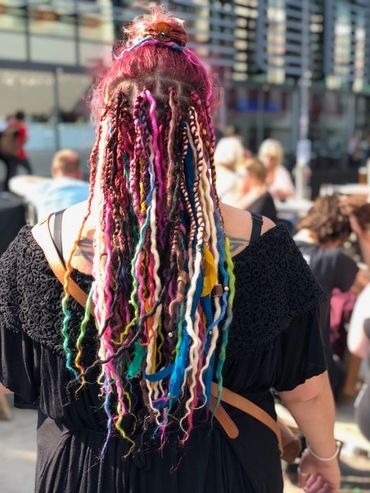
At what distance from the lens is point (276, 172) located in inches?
278

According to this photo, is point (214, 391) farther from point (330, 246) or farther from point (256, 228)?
point (330, 246)

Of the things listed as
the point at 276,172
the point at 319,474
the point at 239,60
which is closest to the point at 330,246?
the point at 319,474

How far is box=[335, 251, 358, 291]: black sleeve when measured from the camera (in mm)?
3221

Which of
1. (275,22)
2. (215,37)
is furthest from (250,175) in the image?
(275,22)

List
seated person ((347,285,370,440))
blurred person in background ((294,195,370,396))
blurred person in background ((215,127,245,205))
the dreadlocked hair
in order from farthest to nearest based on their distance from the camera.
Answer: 1. blurred person in background ((215,127,245,205))
2. blurred person in background ((294,195,370,396))
3. seated person ((347,285,370,440))
4. the dreadlocked hair

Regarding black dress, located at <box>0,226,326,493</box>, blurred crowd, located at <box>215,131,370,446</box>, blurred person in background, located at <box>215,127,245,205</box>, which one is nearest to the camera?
black dress, located at <box>0,226,326,493</box>

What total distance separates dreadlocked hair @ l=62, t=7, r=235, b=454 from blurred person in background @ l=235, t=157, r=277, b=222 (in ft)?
9.86

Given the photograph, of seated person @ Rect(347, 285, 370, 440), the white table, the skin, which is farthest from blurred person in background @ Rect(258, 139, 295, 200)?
the skin

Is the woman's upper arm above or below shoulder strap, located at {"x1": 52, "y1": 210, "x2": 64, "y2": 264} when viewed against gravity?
below

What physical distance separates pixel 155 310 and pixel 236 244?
0.25 meters

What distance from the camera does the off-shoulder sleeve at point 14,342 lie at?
4.31 feet

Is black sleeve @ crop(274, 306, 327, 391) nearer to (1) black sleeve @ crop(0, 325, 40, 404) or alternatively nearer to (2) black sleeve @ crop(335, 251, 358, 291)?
(1) black sleeve @ crop(0, 325, 40, 404)

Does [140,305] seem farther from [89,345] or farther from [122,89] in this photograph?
[122,89]

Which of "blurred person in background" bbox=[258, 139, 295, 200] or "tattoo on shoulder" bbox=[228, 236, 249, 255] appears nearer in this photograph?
"tattoo on shoulder" bbox=[228, 236, 249, 255]
